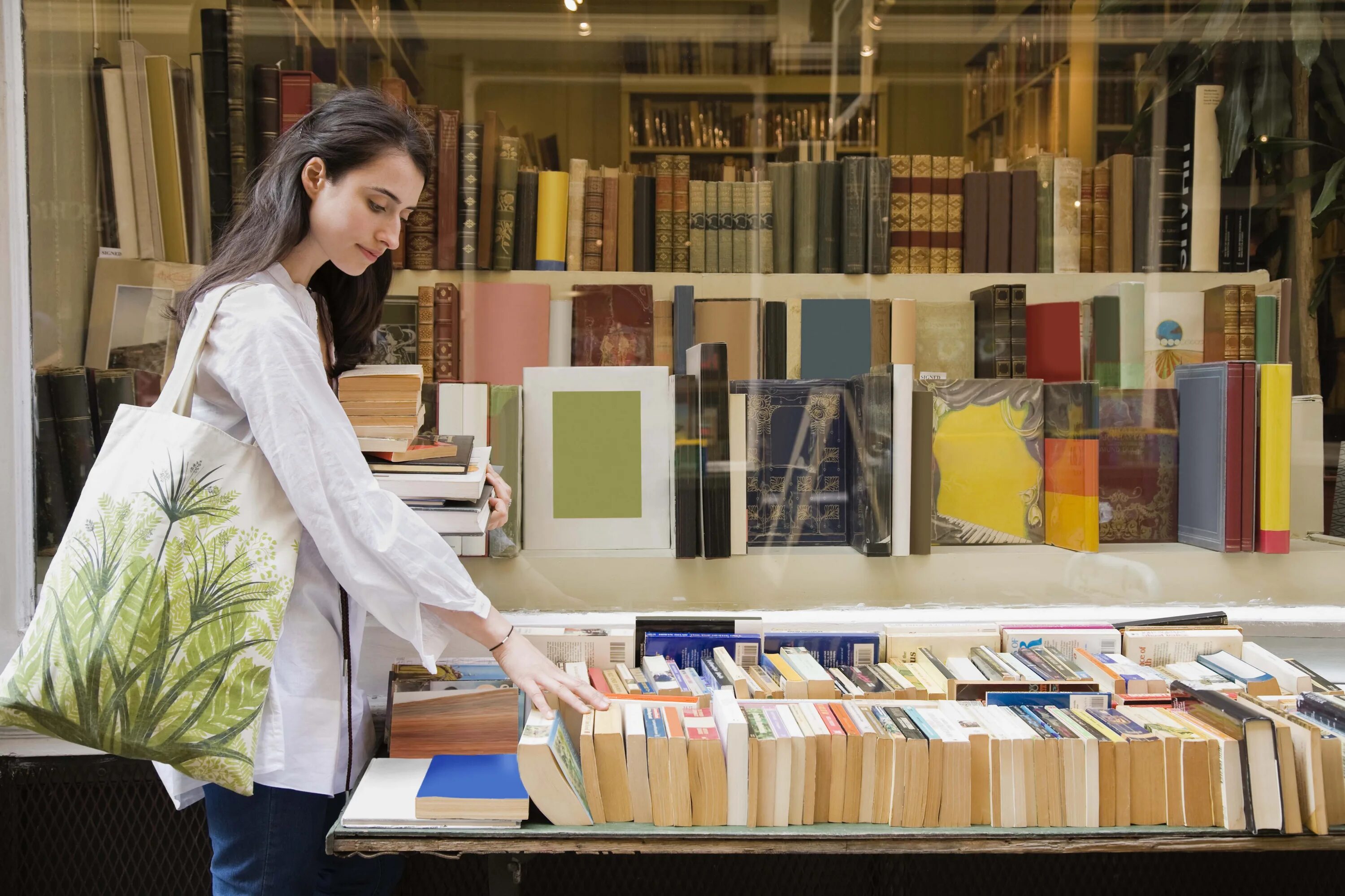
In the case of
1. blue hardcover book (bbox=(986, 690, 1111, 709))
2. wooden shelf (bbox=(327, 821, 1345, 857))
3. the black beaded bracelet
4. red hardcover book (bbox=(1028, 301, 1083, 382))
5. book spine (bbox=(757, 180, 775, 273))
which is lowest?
wooden shelf (bbox=(327, 821, 1345, 857))

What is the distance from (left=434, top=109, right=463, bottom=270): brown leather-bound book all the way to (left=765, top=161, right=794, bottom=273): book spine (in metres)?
0.73

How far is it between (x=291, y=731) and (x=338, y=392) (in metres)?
0.52

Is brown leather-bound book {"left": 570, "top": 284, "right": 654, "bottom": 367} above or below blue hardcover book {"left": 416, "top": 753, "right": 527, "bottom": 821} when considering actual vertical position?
above

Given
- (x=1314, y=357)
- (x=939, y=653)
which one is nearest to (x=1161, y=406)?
(x=1314, y=357)

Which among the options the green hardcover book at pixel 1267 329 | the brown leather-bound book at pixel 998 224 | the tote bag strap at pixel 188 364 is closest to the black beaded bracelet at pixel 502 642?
the tote bag strap at pixel 188 364

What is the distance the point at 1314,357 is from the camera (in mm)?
2359

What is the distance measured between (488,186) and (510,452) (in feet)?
2.01

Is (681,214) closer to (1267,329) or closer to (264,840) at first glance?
(1267,329)

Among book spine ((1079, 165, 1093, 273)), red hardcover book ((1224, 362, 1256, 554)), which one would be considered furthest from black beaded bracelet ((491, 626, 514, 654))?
red hardcover book ((1224, 362, 1256, 554))

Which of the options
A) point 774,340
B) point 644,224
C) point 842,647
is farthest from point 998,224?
point 842,647

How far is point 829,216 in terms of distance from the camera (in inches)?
92.7

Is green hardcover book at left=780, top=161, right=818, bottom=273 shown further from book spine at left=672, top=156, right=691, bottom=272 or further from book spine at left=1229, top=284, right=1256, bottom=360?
book spine at left=1229, top=284, right=1256, bottom=360

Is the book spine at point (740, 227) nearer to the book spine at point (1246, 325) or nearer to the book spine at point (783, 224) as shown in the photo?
the book spine at point (783, 224)

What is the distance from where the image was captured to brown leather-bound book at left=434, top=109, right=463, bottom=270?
230 cm
